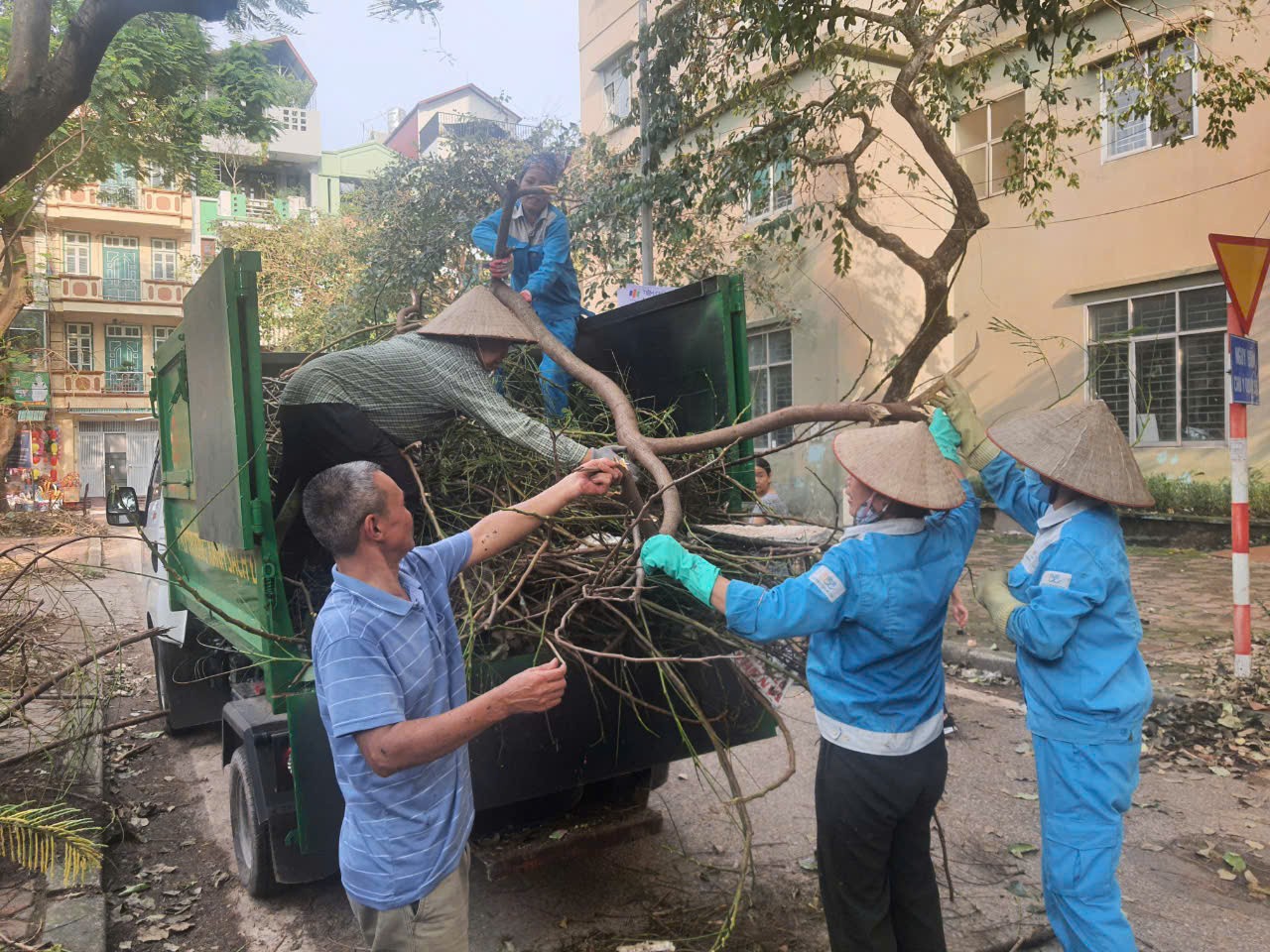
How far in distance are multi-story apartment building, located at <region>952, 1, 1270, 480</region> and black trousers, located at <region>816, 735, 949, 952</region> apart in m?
7.62

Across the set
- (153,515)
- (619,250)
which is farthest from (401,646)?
(619,250)

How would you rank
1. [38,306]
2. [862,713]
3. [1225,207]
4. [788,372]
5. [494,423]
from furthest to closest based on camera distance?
1. [38,306]
2. [788,372]
3. [1225,207]
4. [494,423]
5. [862,713]

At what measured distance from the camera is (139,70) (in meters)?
11.8

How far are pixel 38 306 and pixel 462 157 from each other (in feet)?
73.6

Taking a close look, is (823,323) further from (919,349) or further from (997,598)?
(997,598)

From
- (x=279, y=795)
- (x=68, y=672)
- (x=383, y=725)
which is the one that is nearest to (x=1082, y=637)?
(x=383, y=725)

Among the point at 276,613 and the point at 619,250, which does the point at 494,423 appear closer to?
the point at 276,613

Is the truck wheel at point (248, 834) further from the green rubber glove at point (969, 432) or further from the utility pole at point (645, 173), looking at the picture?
the utility pole at point (645, 173)

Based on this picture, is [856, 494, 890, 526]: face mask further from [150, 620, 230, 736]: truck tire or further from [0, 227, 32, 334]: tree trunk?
[0, 227, 32, 334]: tree trunk

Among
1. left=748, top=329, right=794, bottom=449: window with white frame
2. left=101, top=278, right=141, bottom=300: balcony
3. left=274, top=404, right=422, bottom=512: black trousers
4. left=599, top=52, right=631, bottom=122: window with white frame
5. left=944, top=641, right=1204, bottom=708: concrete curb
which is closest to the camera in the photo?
left=274, top=404, right=422, bottom=512: black trousers

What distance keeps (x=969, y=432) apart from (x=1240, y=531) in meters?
3.13

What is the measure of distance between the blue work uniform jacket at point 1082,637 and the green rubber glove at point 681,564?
0.90m

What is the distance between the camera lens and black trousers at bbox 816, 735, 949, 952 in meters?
2.31

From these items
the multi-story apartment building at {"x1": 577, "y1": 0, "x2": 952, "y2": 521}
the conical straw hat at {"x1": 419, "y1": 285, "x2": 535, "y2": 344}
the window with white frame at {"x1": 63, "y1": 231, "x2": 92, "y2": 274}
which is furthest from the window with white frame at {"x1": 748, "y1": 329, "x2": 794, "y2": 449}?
the window with white frame at {"x1": 63, "y1": 231, "x2": 92, "y2": 274}
